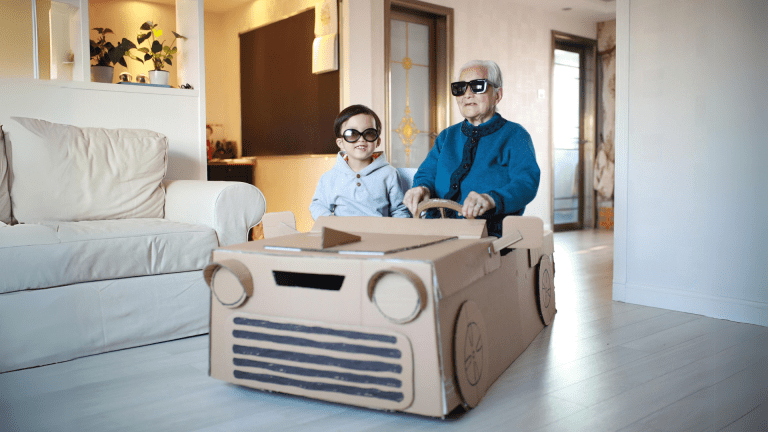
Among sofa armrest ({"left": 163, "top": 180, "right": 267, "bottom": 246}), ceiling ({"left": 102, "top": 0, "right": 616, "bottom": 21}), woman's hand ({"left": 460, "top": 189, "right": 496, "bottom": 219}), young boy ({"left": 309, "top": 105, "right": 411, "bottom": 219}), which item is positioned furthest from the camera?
ceiling ({"left": 102, "top": 0, "right": 616, "bottom": 21})

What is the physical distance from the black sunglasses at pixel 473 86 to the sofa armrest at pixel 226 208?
0.83 metres

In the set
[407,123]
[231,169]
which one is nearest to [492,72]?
[407,123]

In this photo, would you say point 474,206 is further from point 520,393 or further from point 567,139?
point 567,139

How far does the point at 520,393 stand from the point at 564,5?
5.16m

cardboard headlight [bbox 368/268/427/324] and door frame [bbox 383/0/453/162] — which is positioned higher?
door frame [bbox 383/0/453/162]

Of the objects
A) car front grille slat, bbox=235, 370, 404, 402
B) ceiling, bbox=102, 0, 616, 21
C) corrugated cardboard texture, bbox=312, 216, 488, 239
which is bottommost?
car front grille slat, bbox=235, 370, 404, 402

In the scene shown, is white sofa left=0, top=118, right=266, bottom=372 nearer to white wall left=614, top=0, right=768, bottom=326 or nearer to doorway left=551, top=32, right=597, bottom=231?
white wall left=614, top=0, right=768, bottom=326

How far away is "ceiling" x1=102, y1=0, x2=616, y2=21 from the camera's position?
561 centimetres

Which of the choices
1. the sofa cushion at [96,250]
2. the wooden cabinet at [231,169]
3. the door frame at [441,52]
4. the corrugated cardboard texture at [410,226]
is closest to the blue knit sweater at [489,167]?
the corrugated cardboard texture at [410,226]

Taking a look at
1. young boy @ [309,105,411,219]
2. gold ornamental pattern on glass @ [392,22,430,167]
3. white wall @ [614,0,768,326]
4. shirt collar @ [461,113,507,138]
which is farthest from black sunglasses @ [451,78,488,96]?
gold ornamental pattern on glass @ [392,22,430,167]

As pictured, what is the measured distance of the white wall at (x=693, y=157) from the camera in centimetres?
223

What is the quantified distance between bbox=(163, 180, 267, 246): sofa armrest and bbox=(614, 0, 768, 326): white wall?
1645 millimetres

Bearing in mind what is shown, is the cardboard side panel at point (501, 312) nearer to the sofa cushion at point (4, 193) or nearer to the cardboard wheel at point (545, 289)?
the cardboard wheel at point (545, 289)

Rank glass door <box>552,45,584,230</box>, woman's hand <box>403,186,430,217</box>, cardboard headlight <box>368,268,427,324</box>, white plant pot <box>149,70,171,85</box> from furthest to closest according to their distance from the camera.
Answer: glass door <box>552,45,584,230</box> → white plant pot <box>149,70,171,85</box> → woman's hand <box>403,186,430,217</box> → cardboard headlight <box>368,268,427,324</box>
